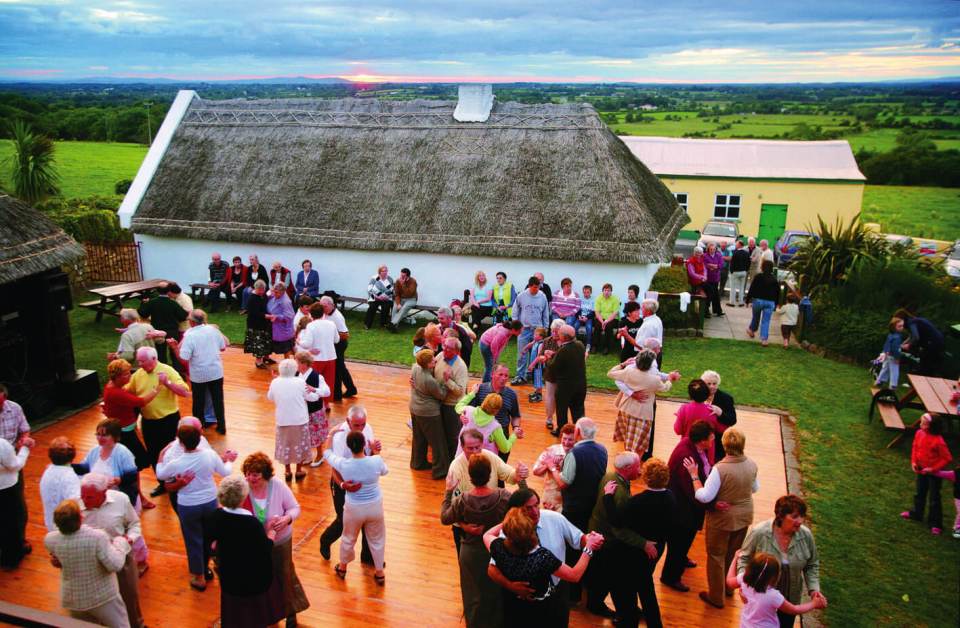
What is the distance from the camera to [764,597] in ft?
16.2

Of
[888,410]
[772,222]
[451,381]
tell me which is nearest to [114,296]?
[451,381]

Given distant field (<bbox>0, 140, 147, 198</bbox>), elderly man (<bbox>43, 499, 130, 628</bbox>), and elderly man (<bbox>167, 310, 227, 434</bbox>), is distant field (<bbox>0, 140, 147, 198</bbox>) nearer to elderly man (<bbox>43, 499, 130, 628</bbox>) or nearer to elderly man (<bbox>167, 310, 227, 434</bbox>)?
elderly man (<bbox>167, 310, 227, 434</bbox>)

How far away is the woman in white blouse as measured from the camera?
313 inches

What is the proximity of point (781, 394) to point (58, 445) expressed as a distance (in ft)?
34.7

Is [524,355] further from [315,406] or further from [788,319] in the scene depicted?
[788,319]

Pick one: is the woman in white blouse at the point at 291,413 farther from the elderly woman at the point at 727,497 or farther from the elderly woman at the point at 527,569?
the elderly woman at the point at 727,497

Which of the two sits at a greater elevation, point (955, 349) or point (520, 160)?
point (520, 160)

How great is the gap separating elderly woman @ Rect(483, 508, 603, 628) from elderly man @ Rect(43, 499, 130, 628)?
9.03 feet

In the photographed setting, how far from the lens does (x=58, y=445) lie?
5.86 m

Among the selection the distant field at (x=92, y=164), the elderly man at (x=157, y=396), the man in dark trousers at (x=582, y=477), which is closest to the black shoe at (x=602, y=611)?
the man in dark trousers at (x=582, y=477)

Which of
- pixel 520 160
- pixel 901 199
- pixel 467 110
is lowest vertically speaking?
pixel 901 199

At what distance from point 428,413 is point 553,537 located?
142 inches

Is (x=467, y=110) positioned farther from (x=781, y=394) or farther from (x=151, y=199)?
(x=781, y=394)

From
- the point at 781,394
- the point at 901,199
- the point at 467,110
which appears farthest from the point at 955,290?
the point at 901,199
